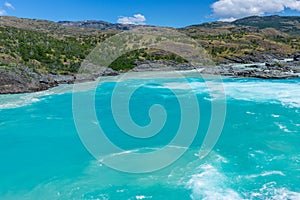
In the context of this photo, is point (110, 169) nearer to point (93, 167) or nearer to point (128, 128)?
point (93, 167)

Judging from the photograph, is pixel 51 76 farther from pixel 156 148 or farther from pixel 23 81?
pixel 156 148

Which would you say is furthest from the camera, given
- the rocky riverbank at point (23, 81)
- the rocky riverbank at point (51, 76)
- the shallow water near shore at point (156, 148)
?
the rocky riverbank at point (51, 76)

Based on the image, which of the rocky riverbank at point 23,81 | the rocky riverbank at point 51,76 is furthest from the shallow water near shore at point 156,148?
the rocky riverbank at point 51,76

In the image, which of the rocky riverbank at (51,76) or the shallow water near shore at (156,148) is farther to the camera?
the rocky riverbank at (51,76)

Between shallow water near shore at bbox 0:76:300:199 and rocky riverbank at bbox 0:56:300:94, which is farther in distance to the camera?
rocky riverbank at bbox 0:56:300:94

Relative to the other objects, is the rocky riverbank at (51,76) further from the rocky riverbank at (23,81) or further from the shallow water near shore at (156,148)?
the shallow water near shore at (156,148)

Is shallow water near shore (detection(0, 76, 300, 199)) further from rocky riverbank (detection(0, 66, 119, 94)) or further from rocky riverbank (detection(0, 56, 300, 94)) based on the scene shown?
rocky riverbank (detection(0, 56, 300, 94))

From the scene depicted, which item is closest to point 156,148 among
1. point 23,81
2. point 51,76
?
point 23,81

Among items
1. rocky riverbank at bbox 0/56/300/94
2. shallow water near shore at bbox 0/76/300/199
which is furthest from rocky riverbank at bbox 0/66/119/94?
shallow water near shore at bbox 0/76/300/199

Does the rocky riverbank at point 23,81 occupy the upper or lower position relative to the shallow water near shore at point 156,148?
upper

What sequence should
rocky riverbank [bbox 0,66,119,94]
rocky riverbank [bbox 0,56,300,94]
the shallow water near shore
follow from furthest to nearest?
rocky riverbank [bbox 0,56,300,94] → rocky riverbank [bbox 0,66,119,94] → the shallow water near shore
